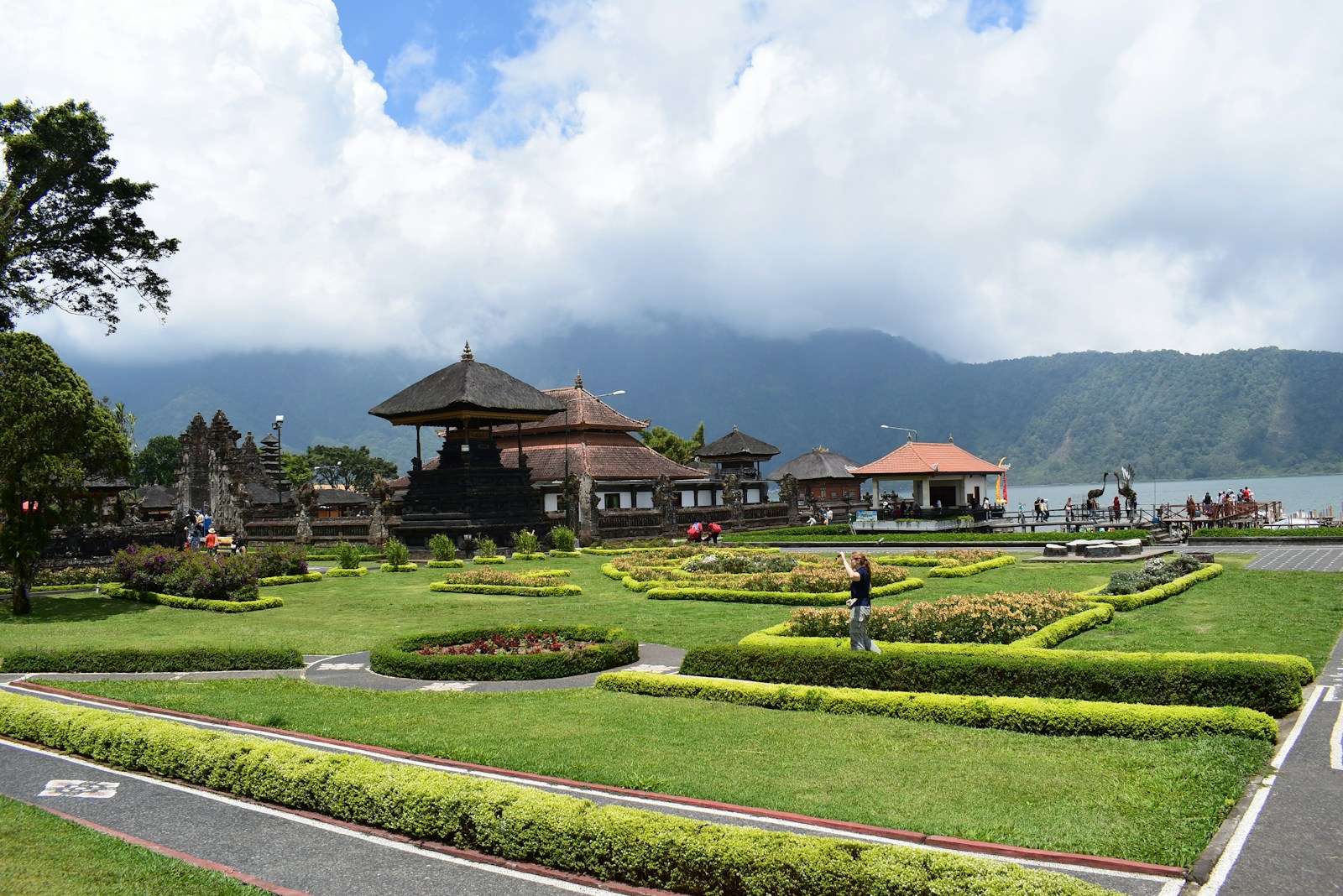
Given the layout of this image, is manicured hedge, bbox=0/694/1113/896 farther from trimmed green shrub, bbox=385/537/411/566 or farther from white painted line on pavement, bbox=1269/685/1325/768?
trimmed green shrub, bbox=385/537/411/566

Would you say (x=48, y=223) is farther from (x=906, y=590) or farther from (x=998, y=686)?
(x=998, y=686)

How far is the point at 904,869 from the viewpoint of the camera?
655 centimetres

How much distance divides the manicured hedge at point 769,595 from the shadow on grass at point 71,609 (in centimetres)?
1401

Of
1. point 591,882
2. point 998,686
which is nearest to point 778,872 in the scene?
Result: point 591,882

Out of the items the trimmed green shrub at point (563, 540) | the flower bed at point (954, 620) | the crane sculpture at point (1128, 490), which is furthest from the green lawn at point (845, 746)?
the crane sculpture at point (1128, 490)

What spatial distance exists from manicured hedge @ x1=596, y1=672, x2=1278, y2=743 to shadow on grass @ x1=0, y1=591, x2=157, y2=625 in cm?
1783

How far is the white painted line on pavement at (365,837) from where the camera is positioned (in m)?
7.53

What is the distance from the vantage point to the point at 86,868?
7613mm

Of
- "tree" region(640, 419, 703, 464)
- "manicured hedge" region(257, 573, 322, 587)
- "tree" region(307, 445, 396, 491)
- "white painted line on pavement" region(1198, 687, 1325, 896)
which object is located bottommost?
"white painted line on pavement" region(1198, 687, 1325, 896)

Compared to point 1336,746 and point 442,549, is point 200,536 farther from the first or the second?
point 1336,746

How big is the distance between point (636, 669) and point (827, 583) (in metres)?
10.5

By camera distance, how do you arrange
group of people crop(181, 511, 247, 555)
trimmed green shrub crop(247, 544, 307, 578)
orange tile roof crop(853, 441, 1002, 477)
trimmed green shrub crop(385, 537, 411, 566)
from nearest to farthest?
trimmed green shrub crop(247, 544, 307, 578)
group of people crop(181, 511, 247, 555)
trimmed green shrub crop(385, 537, 411, 566)
orange tile roof crop(853, 441, 1002, 477)

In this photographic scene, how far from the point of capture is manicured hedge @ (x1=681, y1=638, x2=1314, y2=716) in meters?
11.6

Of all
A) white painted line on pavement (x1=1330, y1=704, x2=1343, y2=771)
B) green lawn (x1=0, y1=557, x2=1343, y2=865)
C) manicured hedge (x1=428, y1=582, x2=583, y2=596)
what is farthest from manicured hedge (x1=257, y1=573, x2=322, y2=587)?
white painted line on pavement (x1=1330, y1=704, x2=1343, y2=771)
